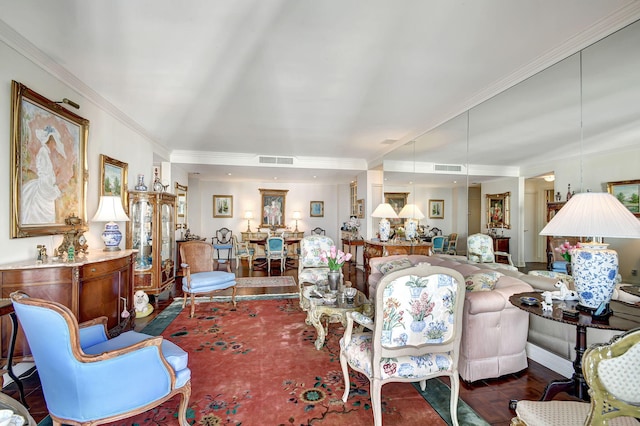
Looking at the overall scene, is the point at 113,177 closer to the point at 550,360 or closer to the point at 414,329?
the point at 414,329

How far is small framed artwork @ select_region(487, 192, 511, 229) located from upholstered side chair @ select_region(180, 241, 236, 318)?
3675 mm

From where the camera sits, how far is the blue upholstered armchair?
4.87 ft

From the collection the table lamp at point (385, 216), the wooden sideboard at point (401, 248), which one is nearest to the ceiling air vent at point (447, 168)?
the table lamp at point (385, 216)

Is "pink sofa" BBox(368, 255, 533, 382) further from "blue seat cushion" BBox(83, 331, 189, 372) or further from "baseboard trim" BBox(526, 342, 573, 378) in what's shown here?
"blue seat cushion" BBox(83, 331, 189, 372)

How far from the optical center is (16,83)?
8.00 ft

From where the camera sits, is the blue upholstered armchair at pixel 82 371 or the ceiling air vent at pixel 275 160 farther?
the ceiling air vent at pixel 275 160

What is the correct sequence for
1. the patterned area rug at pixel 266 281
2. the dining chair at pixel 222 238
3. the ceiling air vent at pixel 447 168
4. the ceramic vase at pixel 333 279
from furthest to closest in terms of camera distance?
the dining chair at pixel 222 238
the patterned area rug at pixel 266 281
the ceiling air vent at pixel 447 168
the ceramic vase at pixel 333 279

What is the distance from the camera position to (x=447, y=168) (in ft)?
15.3

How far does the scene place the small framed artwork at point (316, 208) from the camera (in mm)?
10234

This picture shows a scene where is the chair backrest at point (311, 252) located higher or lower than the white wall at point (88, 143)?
lower

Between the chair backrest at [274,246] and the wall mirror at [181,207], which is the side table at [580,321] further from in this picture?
the wall mirror at [181,207]

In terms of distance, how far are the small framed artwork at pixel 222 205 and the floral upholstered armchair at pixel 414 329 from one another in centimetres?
844

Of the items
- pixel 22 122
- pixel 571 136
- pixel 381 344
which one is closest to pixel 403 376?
pixel 381 344

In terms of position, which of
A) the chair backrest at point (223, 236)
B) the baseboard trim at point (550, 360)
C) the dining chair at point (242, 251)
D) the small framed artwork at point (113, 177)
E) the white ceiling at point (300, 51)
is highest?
the white ceiling at point (300, 51)
